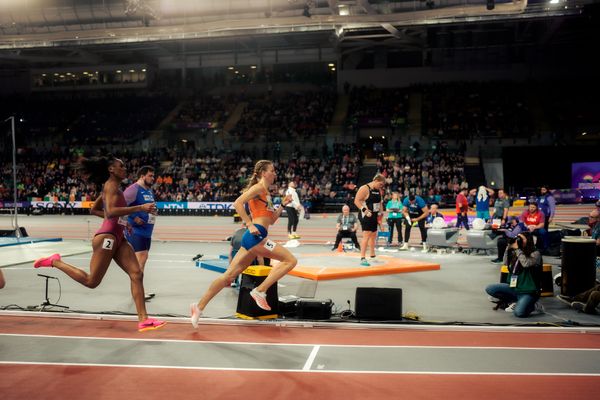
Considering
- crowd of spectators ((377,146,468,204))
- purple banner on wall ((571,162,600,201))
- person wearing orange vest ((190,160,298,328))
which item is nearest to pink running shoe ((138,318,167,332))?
Answer: person wearing orange vest ((190,160,298,328))

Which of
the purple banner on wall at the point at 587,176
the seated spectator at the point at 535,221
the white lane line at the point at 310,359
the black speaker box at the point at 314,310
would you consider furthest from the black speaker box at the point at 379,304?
the purple banner on wall at the point at 587,176

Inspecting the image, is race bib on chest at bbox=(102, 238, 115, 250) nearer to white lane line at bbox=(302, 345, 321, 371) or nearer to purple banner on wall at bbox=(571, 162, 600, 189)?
white lane line at bbox=(302, 345, 321, 371)

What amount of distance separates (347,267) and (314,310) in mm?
4110

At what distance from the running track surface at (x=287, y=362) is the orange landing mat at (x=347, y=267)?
3.87 meters

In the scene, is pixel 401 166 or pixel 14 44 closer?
pixel 14 44

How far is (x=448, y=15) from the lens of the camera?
965 inches

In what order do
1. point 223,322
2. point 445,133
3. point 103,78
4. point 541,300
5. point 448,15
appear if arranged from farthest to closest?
point 103,78, point 445,133, point 448,15, point 541,300, point 223,322

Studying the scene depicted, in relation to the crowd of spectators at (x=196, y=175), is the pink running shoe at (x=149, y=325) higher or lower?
lower

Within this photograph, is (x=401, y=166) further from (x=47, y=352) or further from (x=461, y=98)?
(x=47, y=352)

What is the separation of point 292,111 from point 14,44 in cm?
1769

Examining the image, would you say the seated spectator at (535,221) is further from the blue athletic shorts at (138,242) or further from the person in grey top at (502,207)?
the blue athletic shorts at (138,242)

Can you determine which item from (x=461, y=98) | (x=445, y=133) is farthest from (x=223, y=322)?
(x=461, y=98)

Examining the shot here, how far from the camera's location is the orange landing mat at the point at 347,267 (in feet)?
36.6

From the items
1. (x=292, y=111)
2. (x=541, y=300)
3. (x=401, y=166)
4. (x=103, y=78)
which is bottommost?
(x=541, y=300)
